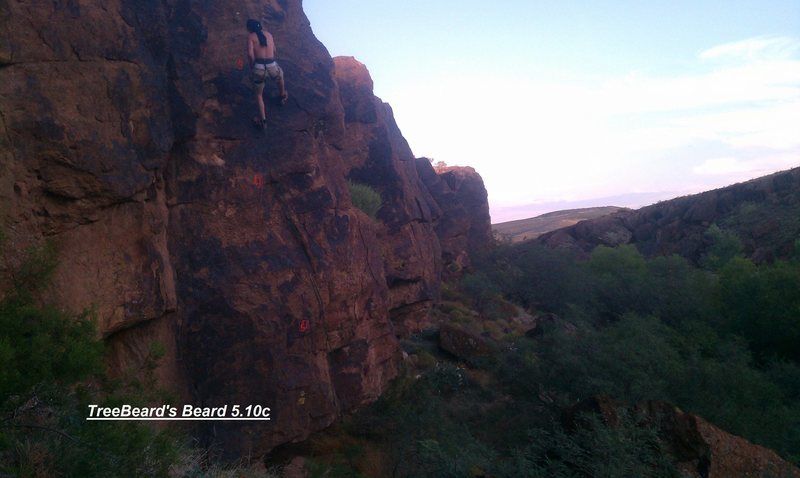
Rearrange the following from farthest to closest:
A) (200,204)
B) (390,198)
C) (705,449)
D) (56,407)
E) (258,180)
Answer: (390,198) → (258,180) → (200,204) → (705,449) → (56,407)

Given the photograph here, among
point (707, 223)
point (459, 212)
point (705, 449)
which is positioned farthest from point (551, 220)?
point (705, 449)

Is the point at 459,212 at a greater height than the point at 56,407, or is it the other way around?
the point at 459,212

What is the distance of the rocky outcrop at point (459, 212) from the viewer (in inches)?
1211

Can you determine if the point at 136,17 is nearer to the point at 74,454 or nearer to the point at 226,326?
the point at 226,326

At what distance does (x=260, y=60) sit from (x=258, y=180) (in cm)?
207

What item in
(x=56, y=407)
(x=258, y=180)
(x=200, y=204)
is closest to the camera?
(x=56, y=407)

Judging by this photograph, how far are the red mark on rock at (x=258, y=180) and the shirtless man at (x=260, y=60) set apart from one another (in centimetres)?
93

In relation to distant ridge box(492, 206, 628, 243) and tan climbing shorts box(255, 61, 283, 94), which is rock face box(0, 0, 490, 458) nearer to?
tan climbing shorts box(255, 61, 283, 94)

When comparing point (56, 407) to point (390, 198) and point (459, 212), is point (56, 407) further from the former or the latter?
point (459, 212)

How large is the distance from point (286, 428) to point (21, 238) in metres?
4.81

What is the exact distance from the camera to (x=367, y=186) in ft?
56.6

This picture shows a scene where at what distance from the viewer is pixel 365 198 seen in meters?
15.8

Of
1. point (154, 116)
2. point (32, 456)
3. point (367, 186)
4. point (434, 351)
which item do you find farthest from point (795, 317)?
point (32, 456)

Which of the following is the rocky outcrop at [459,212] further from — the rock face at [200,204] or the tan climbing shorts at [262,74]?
the tan climbing shorts at [262,74]
